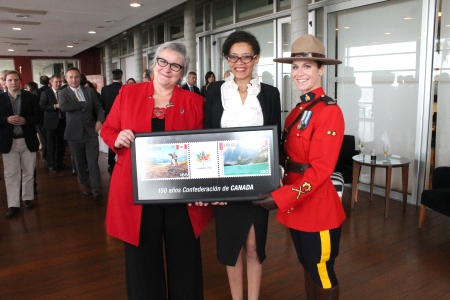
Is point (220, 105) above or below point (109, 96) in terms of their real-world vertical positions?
below

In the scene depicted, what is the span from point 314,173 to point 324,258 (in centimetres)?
43

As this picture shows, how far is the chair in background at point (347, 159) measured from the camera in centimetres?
502

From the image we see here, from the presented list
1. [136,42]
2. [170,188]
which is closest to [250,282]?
[170,188]

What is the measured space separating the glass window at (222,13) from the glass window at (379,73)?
9.86 ft

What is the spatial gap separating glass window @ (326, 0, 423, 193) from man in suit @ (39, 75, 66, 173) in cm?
456

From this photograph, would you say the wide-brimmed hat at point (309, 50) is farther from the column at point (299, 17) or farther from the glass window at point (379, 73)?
the column at point (299, 17)

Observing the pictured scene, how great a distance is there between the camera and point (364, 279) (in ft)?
9.24

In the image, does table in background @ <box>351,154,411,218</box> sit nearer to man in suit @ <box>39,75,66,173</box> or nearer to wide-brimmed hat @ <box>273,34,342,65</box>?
wide-brimmed hat @ <box>273,34,342,65</box>

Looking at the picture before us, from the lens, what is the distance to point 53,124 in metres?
6.73

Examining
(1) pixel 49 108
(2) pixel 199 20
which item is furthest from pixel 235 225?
(2) pixel 199 20

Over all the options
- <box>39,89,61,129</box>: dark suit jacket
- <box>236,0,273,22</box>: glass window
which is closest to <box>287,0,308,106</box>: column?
<box>236,0,273,22</box>: glass window

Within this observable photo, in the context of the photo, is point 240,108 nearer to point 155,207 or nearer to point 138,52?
point 155,207

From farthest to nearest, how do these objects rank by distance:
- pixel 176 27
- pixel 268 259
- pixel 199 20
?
pixel 176 27, pixel 199 20, pixel 268 259

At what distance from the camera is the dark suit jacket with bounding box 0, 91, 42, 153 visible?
4.17m
